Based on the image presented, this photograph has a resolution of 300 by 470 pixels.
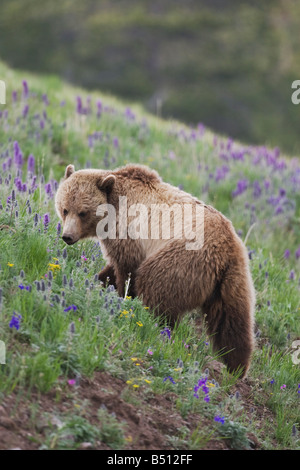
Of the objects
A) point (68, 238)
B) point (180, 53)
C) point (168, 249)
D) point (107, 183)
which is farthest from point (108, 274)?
point (180, 53)

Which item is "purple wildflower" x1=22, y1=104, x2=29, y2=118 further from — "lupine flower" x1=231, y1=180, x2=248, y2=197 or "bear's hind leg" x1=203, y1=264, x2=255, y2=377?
"bear's hind leg" x1=203, y1=264, x2=255, y2=377

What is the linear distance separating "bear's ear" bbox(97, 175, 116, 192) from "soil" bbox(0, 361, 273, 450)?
5.90 ft

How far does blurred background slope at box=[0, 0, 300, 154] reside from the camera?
3476 centimetres

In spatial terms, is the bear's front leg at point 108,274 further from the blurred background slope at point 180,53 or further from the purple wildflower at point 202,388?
the blurred background slope at point 180,53

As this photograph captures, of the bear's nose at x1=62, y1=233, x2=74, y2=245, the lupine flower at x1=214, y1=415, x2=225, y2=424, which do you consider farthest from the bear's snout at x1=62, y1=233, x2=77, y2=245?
the lupine flower at x1=214, y1=415, x2=225, y2=424

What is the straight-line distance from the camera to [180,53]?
3872 cm

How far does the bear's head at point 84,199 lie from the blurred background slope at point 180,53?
27091 mm

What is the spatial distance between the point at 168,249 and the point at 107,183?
2.79 ft

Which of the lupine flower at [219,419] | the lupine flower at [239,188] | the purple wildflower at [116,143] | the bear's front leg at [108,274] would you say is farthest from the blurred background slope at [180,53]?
the lupine flower at [219,419]

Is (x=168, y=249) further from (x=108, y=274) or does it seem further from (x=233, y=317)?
(x=108, y=274)

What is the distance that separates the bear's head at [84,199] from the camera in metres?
5.22

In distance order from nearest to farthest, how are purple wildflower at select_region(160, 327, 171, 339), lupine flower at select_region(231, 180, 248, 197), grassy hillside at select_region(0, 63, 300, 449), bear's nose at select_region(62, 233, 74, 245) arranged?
grassy hillside at select_region(0, 63, 300, 449), purple wildflower at select_region(160, 327, 171, 339), bear's nose at select_region(62, 233, 74, 245), lupine flower at select_region(231, 180, 248, 197)

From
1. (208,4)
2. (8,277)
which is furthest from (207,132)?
(208,4)
